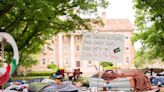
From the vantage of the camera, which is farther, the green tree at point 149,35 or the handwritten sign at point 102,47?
the green tree at point 149,35

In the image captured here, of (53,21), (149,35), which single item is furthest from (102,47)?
(149,35)

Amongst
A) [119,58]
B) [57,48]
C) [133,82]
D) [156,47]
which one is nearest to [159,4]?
[133,82]

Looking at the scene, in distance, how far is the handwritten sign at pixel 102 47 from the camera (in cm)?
909

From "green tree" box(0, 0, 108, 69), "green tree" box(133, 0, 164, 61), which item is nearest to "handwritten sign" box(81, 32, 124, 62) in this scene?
"green tree" box(0, 0, 108, 69)

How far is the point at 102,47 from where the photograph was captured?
9.23m

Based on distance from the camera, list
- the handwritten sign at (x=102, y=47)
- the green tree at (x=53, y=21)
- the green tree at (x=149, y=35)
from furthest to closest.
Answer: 1. the green tree at (x=149, y=35)
2. the green tree at (x=53, y=21)
3. the handwritten sign at (x=102, y=47)

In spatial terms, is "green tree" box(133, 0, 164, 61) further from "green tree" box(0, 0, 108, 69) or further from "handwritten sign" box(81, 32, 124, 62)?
"handwritten sign" box(81, 32, 124, 62)

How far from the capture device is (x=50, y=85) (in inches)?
443

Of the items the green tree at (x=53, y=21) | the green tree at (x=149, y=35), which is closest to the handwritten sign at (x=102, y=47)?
the green tree at (x=53, y=21)

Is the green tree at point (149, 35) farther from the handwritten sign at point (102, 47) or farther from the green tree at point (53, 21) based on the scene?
the handwritten sign at point (102, 47)

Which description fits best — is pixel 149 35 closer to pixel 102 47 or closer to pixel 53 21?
pixel 53 21

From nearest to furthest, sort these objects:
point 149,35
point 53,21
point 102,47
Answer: point 102,47 < point 53,21 < point 149,35

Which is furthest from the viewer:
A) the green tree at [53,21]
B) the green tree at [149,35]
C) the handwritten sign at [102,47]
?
the green tree at [149,35]

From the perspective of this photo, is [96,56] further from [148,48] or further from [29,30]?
[148,48]
